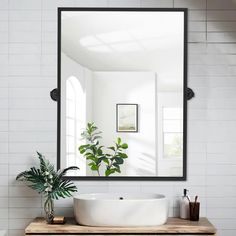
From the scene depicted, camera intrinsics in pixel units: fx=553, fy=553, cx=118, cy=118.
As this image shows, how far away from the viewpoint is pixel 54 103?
3.64 meters

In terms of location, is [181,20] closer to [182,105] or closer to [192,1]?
[192,1]

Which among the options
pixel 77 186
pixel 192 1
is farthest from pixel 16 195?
pixel 192 1

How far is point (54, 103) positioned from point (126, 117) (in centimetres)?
48

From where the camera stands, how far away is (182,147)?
11.9ft

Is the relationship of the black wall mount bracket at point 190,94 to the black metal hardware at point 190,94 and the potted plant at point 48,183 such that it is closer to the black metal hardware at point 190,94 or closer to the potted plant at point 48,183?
the black metal hardware at point 190,94

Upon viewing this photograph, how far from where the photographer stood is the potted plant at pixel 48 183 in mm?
3406

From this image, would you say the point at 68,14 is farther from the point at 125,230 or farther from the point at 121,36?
the point at 125,230

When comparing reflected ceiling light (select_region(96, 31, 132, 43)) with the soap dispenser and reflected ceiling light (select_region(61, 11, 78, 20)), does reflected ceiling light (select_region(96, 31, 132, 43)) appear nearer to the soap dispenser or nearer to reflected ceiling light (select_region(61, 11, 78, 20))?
reflected ceiling light (select_region(61, 11, 78, 20))

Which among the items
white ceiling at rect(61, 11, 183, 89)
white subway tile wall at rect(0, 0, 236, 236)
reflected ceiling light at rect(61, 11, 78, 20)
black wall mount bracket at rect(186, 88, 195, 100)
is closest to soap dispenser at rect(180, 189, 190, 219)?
white subway tile wall at rect(0, 0, 236, 236)

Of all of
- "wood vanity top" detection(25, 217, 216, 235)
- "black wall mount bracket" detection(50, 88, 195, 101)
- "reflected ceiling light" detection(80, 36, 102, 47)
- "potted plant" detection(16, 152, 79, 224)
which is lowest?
"wood vanity top" detection(25, 217, 216, 235)

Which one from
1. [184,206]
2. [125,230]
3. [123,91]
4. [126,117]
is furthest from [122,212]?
[123,91]

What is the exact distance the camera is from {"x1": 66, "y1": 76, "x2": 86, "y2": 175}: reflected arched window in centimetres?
362

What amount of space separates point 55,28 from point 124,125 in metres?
0.78

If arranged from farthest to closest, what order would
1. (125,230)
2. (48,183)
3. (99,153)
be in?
(99,153) < (48,183) < (125,230)
